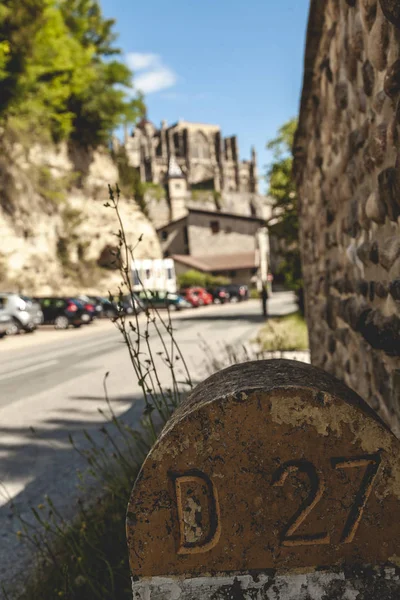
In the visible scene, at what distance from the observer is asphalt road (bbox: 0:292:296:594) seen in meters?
4.42

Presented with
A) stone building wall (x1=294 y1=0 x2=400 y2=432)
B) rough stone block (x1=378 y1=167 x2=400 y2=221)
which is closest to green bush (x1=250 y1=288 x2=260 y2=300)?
stone building wall (x1=294 y1=0 x2=400 y2=432)

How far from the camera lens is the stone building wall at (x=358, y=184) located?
2418mm

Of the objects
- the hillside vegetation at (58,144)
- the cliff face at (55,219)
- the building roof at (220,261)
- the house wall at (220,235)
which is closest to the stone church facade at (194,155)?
the house wall at (220,235)

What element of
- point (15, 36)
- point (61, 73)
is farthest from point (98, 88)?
point (15, 36)

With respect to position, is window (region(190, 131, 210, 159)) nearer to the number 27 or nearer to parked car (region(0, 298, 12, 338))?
parked car (region(0, 298, 12, 338))

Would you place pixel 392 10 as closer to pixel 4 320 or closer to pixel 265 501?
pixel 265 501

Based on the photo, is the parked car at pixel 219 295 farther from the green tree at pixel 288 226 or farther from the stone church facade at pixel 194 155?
the stone church facade at pixel 194 155

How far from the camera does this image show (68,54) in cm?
3159

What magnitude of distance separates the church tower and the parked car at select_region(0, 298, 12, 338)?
161ft

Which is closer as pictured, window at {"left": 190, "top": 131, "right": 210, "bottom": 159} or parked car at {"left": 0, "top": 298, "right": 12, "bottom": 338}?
parked car at {"left": 0, "top": 298, "right": 12, "bottom": 338}

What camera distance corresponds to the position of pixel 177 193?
7450 centimetres

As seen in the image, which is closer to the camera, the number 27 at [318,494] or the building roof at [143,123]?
the number 27 at [318,494]

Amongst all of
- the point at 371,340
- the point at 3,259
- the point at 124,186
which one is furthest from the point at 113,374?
the point at 124,186

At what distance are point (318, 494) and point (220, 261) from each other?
5654 centimetres
